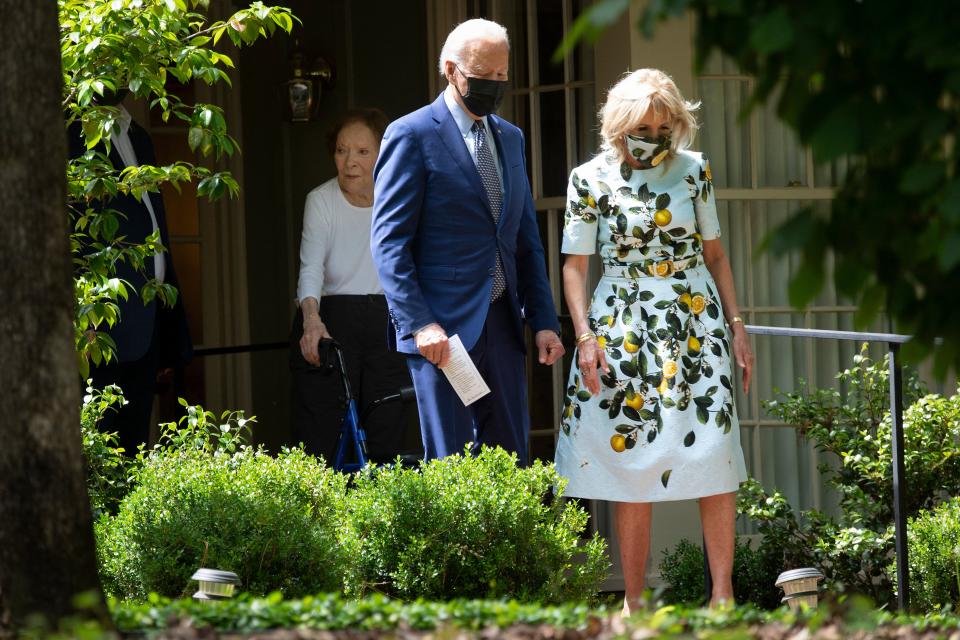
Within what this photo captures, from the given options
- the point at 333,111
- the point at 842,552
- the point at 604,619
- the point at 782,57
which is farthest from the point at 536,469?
the point at 333,111

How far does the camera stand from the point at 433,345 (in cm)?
396

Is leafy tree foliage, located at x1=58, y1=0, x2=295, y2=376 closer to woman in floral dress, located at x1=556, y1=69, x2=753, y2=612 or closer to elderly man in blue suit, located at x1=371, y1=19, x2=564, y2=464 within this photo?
elderly man in blue suit, located at x1=371, y1=19, x2=564, y2=464

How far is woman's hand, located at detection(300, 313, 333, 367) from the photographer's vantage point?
5.43 metres

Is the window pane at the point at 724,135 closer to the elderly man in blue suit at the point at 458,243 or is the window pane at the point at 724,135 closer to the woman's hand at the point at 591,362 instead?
the elderly man in blue suit at the point at 458,243

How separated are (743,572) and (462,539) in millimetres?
2077

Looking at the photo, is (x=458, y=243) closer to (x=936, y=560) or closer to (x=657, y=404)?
(x=657, y=404)

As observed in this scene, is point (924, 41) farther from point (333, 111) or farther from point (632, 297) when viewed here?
point (333, 111)

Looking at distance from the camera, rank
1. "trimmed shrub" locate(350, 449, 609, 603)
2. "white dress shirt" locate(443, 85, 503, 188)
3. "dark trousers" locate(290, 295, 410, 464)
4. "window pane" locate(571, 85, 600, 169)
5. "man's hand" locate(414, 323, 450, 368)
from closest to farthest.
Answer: "trimmed shrub" locate(350, 449, 609, 603) < "man's hand" locate(414, 323, 450, 368) < "white dress shirt" locate(443, 85, 503, 188) < "dark trousers" locate(290, 295, 410, 464) < "window pane" locate(571, 85, 600, 169)

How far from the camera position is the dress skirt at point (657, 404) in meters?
4.13

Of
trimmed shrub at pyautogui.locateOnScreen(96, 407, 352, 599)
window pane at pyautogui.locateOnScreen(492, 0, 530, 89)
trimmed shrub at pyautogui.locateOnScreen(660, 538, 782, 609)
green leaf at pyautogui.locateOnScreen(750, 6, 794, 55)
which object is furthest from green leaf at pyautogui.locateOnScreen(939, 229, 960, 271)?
window pane at pyautogui.locateOnScreen(492, 0, 530, 89)

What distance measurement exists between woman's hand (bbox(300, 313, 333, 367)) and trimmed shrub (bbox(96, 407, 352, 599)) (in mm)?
1546

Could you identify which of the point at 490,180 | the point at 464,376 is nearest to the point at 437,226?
the point at 490,180

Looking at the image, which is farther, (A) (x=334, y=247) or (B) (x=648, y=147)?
(A) (x=334, y=247)

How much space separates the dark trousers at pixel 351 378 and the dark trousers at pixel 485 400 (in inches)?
63.2
